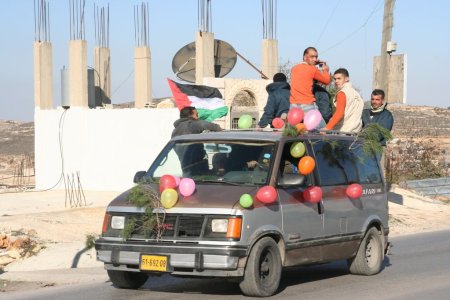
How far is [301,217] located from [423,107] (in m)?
86.3

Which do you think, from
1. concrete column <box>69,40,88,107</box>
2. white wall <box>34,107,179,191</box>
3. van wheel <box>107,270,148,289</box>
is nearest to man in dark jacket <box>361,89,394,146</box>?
van wheel <box>107,270,148,289</box>

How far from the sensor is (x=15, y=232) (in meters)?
15.2

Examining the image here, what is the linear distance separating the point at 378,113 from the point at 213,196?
21.2ft

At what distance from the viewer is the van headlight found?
32.2 ft

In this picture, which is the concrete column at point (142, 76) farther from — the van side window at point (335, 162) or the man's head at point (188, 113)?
the van side window at point (335, 162)

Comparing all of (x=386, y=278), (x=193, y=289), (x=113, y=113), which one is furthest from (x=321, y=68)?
(x=113, y=113)

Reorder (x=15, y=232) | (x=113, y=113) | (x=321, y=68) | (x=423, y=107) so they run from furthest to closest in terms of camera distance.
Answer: (x=423, y=107) < (x=113, y=113) < (x=15, y=232) < (x=321, y=68)

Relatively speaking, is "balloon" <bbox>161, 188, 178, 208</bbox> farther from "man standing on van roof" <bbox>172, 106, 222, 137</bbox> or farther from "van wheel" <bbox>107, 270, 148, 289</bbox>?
"man standing on van roof" <bbox>172, 106, 222, 137</bbox>

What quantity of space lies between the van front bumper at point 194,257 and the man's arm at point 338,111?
4.34 metres

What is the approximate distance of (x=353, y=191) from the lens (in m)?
11.3

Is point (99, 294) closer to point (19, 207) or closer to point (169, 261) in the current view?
point (169, 261)

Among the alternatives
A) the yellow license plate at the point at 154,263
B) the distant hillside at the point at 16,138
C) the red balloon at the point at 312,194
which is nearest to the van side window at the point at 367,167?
the red balloon at the point at 312,194

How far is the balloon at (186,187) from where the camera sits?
31.5 feet

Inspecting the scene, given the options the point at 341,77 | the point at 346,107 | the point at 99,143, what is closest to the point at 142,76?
the point at 99,143
